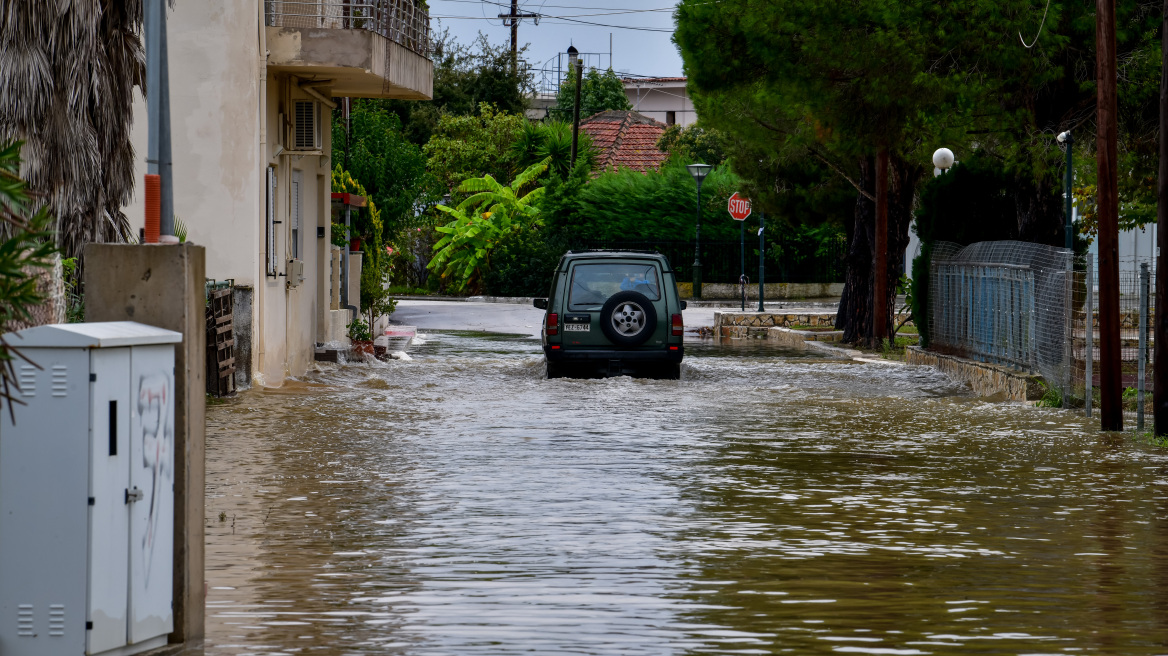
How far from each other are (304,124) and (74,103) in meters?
7.25

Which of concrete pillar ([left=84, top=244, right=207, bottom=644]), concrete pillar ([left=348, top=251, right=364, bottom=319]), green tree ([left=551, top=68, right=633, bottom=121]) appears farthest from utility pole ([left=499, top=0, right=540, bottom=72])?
concrete pillar ([left=84, top=244, right=207, bottom=644])

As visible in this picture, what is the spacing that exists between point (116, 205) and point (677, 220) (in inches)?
1510

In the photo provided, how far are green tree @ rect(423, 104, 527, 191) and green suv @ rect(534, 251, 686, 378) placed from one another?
1476 inches

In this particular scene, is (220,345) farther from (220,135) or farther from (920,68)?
(920,68)

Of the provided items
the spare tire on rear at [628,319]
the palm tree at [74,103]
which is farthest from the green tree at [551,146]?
the palm tree at [74,103]

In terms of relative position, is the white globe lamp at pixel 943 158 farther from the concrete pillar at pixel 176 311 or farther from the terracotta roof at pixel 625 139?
the terracotta roof at pixel 625 139

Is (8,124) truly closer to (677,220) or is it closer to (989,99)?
(989,99)

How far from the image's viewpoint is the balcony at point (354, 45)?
20.1 meters

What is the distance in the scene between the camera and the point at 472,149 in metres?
59.3

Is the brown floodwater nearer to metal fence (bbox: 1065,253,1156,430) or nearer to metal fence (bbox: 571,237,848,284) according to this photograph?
metal fence (bbox: 1065,253,1156,430)

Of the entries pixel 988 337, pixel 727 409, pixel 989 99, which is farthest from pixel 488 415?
pixel 989 99

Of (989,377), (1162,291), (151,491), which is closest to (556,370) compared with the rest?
(989,377)

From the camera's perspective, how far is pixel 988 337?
20891 millimetres

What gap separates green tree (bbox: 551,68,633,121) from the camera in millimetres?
78375
